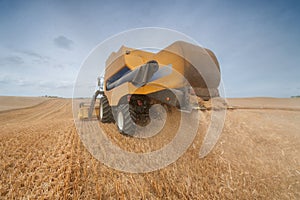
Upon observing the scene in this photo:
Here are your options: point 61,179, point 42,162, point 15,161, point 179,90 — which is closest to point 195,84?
point 179,90

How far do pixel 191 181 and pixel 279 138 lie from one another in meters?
3.07

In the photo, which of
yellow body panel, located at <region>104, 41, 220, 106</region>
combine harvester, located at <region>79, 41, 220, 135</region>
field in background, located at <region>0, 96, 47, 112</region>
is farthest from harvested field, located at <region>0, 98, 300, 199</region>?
field in background, located at <region>0, 96, 47, 112</region>

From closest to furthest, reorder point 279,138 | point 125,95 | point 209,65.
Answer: point 209,65
point 125,95
point 279,138

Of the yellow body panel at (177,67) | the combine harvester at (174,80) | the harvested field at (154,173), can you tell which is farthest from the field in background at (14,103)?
the yellow body panel at (177,67)

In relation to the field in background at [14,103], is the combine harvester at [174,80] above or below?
above

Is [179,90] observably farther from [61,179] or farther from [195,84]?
[61,179]

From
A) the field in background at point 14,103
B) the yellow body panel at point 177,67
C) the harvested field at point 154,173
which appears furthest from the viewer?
the field in background at point 14,103

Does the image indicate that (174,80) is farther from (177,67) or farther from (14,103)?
(14,103)

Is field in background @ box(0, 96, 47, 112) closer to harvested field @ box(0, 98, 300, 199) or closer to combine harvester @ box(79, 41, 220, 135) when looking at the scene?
harvested field @ box(0, 98, 300, 199)

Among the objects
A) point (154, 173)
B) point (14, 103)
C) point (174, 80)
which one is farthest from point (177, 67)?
point (14, 103)

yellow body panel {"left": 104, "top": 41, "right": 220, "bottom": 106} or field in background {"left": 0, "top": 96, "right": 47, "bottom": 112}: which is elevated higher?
yellow body panel {"left": 104, "top": 41, "right": 220, "bottom": 106}

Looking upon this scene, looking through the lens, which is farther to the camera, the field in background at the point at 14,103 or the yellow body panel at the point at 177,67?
the field in background at the point at 14,103

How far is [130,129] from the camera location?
2791mm

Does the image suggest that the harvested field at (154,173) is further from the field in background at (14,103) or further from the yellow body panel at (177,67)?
the field in background at (14,103)
